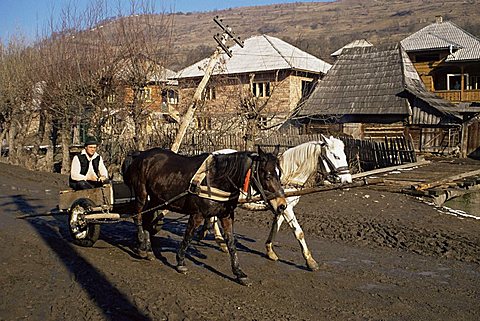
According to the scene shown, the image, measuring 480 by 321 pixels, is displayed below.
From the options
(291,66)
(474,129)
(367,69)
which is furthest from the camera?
(291,66)

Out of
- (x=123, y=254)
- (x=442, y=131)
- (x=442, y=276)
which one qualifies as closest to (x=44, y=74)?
(x=123, y=254)

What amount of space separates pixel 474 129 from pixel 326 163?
2506 centimetres

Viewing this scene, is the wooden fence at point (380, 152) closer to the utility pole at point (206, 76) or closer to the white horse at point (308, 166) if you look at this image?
the utility pole at point (206, 76)

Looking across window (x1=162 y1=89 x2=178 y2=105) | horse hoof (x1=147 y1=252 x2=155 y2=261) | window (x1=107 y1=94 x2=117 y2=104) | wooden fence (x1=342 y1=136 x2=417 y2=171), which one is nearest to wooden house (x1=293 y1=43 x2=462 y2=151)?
wooden fence (x1=342 y1=136 x2=417 y2=171)

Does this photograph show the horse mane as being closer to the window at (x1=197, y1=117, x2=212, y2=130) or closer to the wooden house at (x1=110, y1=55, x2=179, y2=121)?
the wooden house at (x1=110, y1=55, x2=179, y2=121)

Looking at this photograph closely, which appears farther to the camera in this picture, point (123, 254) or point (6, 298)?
point (123, 254)

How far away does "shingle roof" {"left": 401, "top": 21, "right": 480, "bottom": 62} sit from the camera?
40.2m

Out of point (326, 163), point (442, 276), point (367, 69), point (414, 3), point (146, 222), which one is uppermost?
point (414, 3)

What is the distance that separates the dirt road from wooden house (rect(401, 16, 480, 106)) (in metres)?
31.4

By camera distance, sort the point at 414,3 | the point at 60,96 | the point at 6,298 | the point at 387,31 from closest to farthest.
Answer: the point at 6,298, the point at 60,96, the point at 387,31, the point at 414,3

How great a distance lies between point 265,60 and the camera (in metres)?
40.2

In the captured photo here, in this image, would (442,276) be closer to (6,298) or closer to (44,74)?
(6,298)

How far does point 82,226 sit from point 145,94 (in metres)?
11.5

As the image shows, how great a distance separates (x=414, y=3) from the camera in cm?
18188
